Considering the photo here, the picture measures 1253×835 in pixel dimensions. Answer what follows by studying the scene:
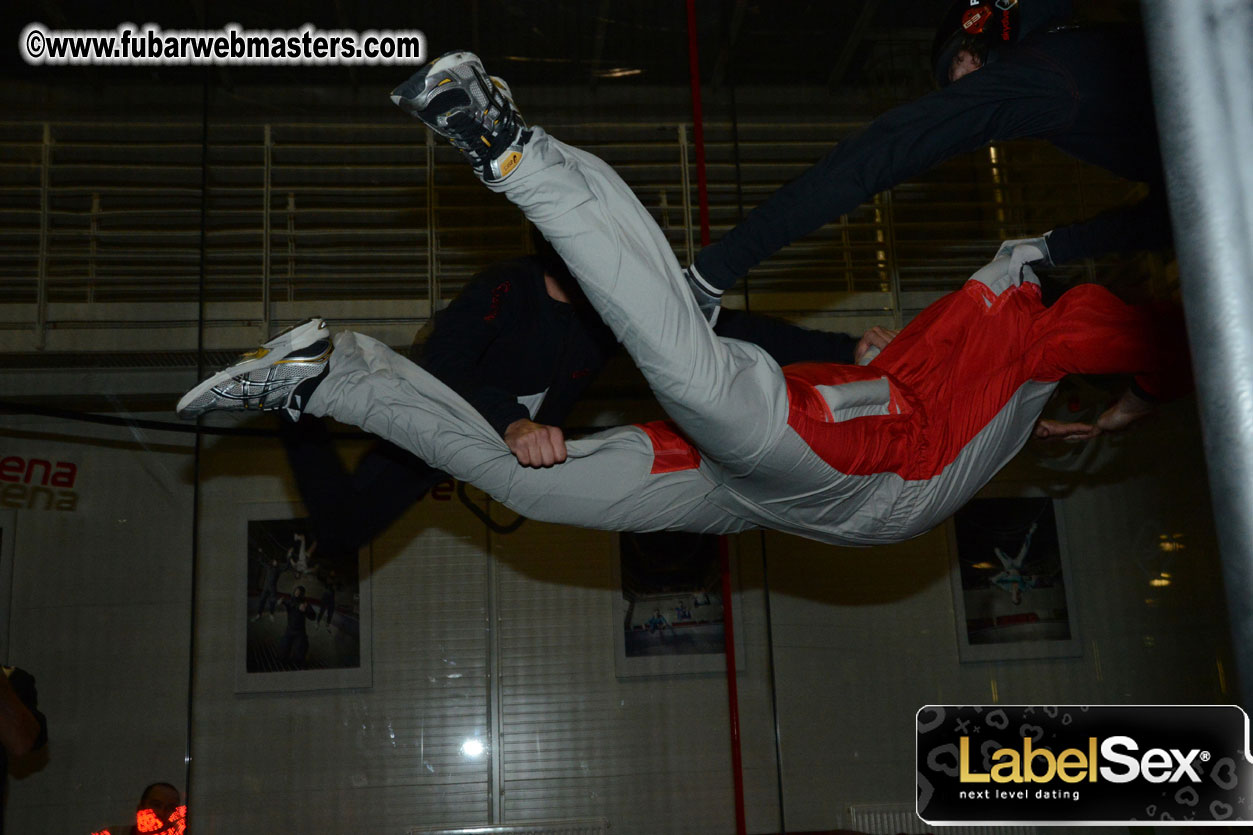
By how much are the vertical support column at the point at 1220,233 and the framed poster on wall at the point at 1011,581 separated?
10.8 feet

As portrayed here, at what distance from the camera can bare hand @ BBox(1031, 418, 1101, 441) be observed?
2.12 metres

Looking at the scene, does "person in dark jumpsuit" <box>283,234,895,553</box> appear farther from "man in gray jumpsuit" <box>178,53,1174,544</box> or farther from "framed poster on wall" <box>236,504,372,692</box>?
"framed poster on wall" <box>236,504,372,692</box>

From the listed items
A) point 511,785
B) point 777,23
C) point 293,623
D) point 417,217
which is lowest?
point 511,785

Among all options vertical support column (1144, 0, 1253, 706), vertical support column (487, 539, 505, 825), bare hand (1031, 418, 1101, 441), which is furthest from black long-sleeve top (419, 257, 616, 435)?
vertical support column (1144, 0, 1253, 706)

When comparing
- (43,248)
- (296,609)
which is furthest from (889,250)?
(43,248)

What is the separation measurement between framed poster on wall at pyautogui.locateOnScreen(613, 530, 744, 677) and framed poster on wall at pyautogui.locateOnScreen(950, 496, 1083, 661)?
0.87 meters

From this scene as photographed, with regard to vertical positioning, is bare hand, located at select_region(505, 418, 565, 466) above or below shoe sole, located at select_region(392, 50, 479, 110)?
below

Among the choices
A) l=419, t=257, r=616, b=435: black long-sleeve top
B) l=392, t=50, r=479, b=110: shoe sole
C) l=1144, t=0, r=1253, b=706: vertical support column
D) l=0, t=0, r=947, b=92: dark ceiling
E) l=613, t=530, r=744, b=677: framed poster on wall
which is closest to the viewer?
l=1144, t=0, r=1253, b=706: vertical support column

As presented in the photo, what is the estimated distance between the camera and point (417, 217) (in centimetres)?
347

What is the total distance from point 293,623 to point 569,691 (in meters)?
0.95

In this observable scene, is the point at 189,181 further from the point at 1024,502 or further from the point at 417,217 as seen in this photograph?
the point at 1024,502

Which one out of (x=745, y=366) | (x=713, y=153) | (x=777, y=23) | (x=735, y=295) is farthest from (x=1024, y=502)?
(x=745, y=366)

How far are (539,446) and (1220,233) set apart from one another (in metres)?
1.44

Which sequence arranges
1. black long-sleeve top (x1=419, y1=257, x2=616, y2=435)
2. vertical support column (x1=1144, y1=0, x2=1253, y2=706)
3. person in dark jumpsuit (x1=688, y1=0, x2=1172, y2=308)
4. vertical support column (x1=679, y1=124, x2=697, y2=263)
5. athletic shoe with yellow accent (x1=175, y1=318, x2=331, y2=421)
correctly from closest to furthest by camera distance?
1. vertical support column (x1=1144, y1=0, x2=1253, y2=706)
2. person in dark jumpsuit (x1=688, y1=0, x2=1172, y2=308)
3. athletic shoe with yellow accent (x1=175, y1=318, x2=331, y2=421)
4. black long-sleeve top (x1=419, y1=257, x2=616, y2=435)
5. vertical support column (x1=679, y1=124, x2=697, y2=263)
